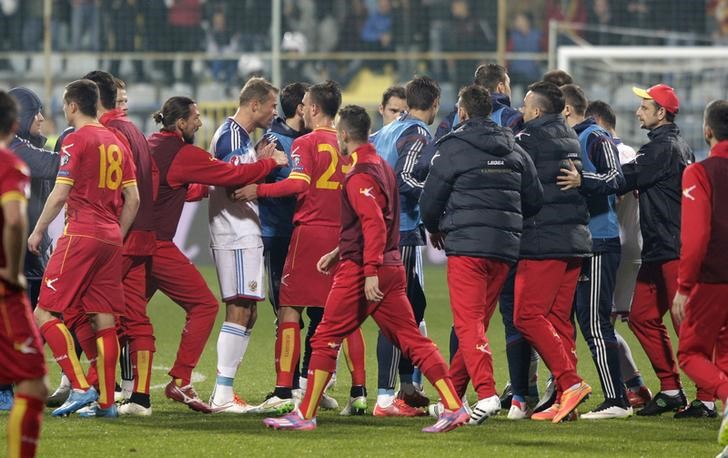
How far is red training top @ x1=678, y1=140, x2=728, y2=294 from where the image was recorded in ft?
22.3

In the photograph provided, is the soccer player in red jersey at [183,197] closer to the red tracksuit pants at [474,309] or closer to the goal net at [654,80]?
the red tracksuit pants at [474,309]

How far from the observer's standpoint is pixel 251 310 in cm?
880

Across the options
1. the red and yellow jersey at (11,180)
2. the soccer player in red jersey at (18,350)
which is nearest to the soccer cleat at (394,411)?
the soccer player in red jersey at (18,350)

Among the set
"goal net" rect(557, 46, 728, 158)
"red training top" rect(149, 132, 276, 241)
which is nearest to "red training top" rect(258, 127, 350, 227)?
"red training top" rect(149, 132, 276, 241)

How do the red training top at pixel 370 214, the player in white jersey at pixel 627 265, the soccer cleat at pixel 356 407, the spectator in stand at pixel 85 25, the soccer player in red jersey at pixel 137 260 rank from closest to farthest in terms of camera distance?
the red training top at pixel 370 214
the soccer player in red jersey at pixel 137 260
the soccer cleat at pixel 356 407
the player in white jersey at pixel 627 265
the spectator in stand at pixel 85 25

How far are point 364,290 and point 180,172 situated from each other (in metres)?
1.66

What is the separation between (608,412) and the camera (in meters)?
8.41

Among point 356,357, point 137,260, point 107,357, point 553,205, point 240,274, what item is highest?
point 553,205

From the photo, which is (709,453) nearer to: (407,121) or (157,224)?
(407,121)

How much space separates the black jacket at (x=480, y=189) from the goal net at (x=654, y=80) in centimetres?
1167

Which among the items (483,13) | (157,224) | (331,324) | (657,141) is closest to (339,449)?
(331,324)

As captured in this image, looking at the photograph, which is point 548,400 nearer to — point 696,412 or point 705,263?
point 696,412

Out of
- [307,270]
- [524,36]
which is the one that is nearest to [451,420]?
[307,270]

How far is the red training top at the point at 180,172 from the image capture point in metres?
8.45
